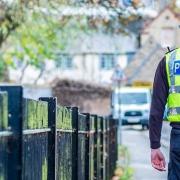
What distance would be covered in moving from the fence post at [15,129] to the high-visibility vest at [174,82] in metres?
2.65

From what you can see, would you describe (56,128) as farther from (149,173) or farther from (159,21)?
(159,21)

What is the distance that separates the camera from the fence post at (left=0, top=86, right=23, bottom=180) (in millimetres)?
5184

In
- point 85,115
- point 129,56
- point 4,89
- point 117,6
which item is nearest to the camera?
point 4,89

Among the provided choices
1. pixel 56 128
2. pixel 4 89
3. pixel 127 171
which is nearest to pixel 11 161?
pixel 4 89

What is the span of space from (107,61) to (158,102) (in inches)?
3897

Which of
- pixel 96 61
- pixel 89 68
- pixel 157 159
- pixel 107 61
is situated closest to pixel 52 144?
pixel 157 159

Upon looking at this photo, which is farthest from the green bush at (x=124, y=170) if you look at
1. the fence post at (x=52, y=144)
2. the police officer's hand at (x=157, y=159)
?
the fence post at (x=52, y=144)

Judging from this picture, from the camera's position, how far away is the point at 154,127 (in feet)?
25.8

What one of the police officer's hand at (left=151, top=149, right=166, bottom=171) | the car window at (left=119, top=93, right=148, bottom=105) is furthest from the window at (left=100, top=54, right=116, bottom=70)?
the police officer's hand at (left=151, top=149, right=166, bottom=171)

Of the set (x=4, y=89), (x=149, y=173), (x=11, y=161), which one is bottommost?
(x=149, y=173)

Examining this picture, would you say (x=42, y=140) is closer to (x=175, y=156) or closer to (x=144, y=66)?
(x=175, y=156)

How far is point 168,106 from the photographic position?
796 centimetres

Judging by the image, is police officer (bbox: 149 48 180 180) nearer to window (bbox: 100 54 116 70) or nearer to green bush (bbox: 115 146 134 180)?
green bush (bbox: 115 146 134 180)

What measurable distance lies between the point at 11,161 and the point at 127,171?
1643cm
